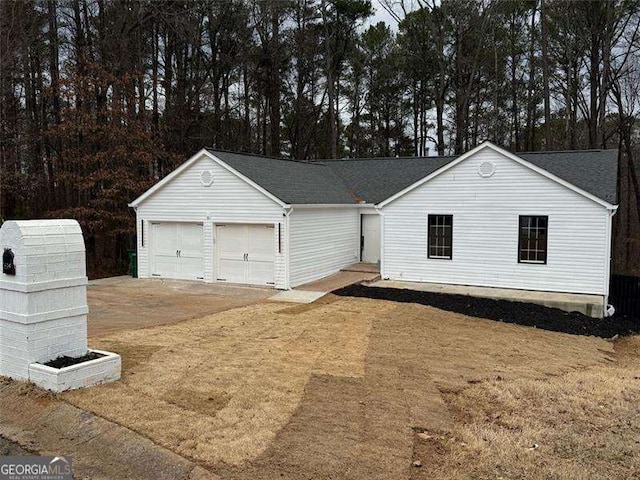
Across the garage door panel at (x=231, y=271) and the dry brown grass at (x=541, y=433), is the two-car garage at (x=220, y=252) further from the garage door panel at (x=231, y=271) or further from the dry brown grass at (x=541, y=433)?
the dry brown grass at (x=541, y=433)

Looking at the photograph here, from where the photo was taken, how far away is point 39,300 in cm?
662

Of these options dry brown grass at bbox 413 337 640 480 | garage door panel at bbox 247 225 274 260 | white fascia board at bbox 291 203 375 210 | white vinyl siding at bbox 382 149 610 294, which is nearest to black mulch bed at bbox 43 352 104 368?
dry brown grass at bbox 413 337 640 480

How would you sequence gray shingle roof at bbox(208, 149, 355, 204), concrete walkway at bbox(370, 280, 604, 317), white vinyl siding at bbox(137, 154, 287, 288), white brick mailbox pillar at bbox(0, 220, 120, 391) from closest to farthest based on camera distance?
white brick mailbox pillar at bbox(0, 220, 120, 391), concrete walkway at bbox(370, 280, 604, 317), white vinyl siding at bbox(137, 154, 287, 288), gray shingle roof at bbox(208, 149, 355, 204)

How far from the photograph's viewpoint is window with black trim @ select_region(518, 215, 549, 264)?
590 inches

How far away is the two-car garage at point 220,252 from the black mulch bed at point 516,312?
2652mm

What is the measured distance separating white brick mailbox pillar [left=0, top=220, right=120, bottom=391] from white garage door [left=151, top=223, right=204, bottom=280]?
10257mm

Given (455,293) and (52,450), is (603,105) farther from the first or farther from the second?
(52,450)

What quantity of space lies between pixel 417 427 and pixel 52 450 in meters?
3.72

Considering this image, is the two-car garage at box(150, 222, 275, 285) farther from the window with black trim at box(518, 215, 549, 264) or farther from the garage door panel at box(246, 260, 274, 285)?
the window with black trim at box(518, 215, 549, 264)

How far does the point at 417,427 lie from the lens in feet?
18.8

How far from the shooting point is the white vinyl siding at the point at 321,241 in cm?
1605

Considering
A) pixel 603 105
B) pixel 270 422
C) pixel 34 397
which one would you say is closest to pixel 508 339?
pixel 270 422

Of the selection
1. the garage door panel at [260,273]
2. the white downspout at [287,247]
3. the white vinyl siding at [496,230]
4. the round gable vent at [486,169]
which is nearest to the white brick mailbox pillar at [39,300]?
the white downspout at [287,247]

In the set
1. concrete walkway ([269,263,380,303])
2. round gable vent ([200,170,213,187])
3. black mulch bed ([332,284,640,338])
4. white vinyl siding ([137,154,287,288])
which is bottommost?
black mulch bed ([332,284,640,338])
